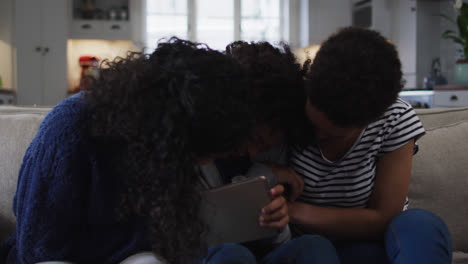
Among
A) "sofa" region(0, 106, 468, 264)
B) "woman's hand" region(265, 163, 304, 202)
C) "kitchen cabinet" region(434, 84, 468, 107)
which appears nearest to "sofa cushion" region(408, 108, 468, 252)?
"sofa" region(0, 106, 468, 264)

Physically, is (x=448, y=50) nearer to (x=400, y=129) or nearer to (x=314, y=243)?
(x=400, y=129)

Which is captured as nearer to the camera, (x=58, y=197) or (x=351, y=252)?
(x=58, y=197)

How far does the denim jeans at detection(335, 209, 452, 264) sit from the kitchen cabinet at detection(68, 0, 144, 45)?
4317 millimetres

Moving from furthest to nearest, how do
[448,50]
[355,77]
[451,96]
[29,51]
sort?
[29,51]
[448,50]
[451,96]
[355,77]

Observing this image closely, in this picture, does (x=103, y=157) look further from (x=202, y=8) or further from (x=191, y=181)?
(x=202, y=8)

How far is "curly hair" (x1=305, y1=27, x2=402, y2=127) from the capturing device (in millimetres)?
693

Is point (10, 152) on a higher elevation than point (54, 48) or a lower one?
lower

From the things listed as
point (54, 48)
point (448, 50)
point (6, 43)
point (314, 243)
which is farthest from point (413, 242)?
point (6, 43)

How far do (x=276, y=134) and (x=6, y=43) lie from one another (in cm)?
444

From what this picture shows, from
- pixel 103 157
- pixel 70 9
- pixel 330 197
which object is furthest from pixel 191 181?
pixel 70 9

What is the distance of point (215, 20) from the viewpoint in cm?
503

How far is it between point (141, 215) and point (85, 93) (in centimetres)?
22

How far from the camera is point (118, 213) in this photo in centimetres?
71

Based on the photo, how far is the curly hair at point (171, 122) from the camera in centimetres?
59
